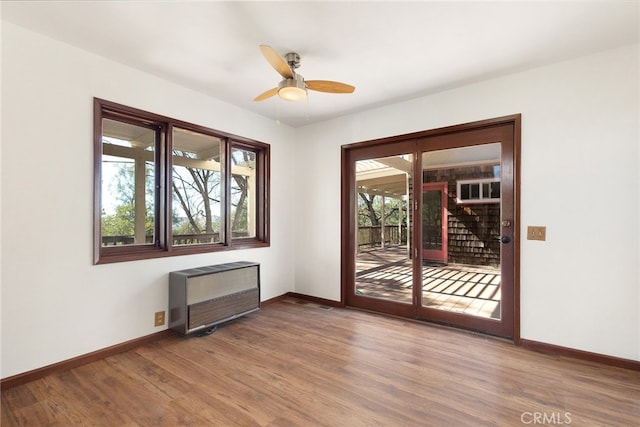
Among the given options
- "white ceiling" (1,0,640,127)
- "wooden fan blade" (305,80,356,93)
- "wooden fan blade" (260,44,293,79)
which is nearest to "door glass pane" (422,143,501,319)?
"white ceiling" (1,0,640,127)

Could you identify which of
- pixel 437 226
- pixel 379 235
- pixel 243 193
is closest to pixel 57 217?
pixel 243 193

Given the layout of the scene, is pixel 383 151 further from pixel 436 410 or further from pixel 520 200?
pixel 436 410

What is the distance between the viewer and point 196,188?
3.37 meters

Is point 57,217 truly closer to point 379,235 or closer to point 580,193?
point 379,235

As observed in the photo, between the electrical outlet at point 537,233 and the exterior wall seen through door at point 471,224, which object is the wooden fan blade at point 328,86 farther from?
the electrical outlet at point 537,233

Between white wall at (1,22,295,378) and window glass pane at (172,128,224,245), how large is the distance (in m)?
0.47

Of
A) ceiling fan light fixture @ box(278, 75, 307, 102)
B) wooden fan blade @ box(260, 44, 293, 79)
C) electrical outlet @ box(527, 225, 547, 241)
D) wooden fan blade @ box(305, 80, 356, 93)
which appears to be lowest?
electrical outlet @ box(527, 225, 547, 241)

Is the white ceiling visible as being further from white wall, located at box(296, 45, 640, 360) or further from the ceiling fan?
white wall, located at box(296, 45, 640, 360)

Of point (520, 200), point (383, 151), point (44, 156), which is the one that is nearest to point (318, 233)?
point (383, 151)

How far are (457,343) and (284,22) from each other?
3146 mm

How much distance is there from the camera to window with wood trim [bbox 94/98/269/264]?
2.65m

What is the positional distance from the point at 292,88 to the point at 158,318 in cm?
255

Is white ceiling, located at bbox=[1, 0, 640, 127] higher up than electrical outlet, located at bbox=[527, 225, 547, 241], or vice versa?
white ceiling, located at bbox=[1, 0, 640, 127]

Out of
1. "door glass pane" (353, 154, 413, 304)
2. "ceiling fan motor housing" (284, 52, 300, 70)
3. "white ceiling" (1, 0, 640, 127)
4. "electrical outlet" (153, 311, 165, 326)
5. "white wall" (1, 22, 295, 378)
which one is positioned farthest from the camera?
"door glass pane" (353, 154, 413, 304)
